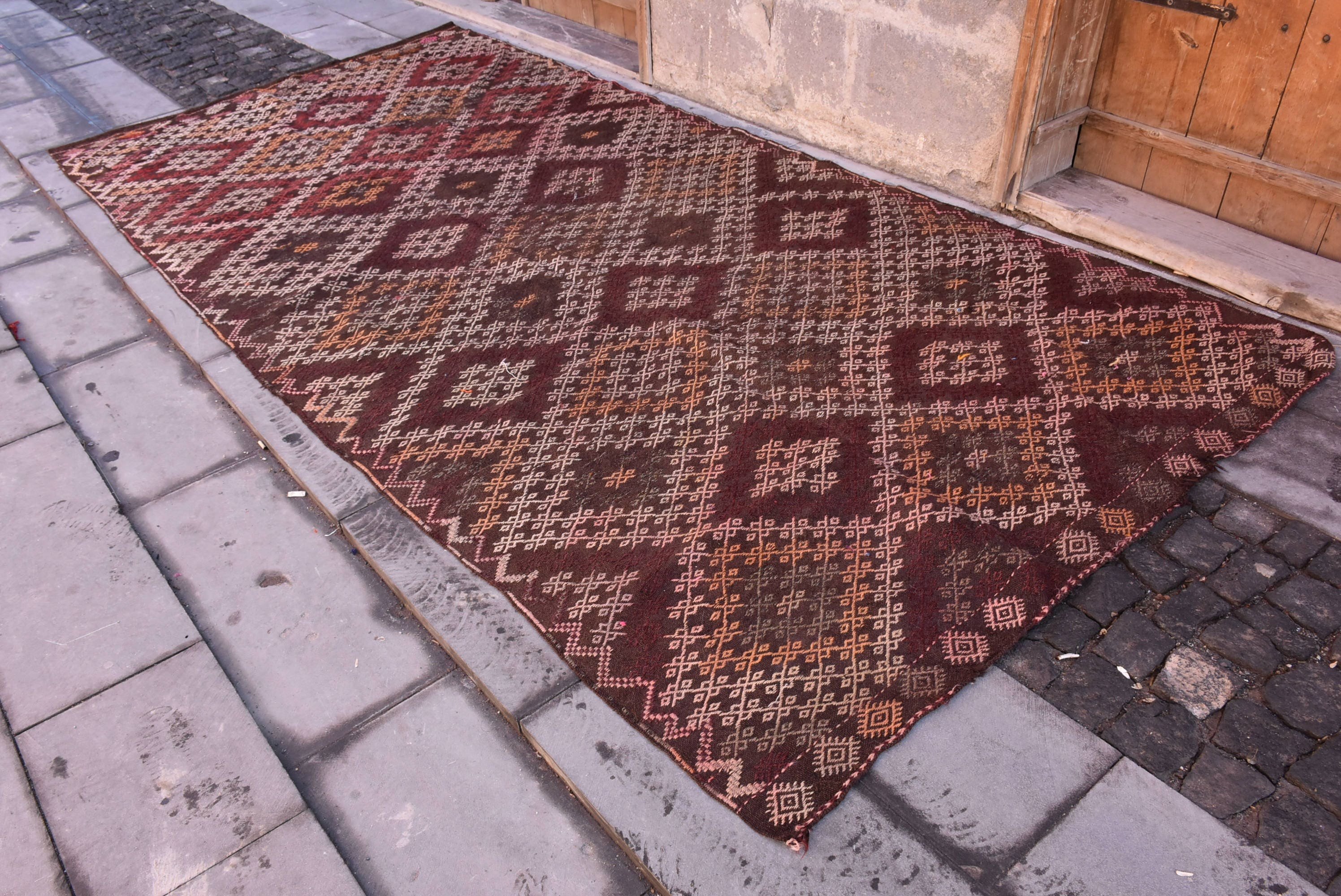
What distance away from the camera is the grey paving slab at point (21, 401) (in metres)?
4.13

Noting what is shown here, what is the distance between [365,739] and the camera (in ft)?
9.52

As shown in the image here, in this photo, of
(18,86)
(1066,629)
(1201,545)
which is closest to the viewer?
(1066,629)

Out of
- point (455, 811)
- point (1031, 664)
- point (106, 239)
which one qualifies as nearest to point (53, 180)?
point (106, 239)

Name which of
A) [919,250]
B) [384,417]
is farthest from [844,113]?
[384,417]

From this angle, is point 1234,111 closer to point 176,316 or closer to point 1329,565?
point 1329,565

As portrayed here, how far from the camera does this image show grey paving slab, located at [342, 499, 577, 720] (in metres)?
2.97

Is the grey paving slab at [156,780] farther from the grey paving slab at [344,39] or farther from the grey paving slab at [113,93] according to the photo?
the grey paving slab at [344,39]

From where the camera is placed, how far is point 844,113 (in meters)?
5.53

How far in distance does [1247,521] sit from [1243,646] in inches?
22.0

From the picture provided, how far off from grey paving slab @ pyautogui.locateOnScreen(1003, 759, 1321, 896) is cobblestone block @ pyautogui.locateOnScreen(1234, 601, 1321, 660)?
0.68 meters

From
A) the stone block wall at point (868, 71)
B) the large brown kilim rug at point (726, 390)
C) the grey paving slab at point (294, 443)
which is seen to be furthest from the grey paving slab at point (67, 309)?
the stone block wall at point (868, 71)

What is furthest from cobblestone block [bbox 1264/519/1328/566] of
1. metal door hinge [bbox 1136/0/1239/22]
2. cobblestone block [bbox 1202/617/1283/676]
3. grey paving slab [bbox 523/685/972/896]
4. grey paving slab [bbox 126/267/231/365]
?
grey paving slab [bbox 126/267/231/365]

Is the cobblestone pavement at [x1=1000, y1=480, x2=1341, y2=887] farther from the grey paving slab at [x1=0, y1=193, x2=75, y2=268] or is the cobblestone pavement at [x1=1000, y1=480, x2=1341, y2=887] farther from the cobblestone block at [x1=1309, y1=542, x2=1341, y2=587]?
the grey paving slab at [x1=0, y1=193, x2=75, y2=268]

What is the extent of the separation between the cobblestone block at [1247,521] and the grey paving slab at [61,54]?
8.44 m
